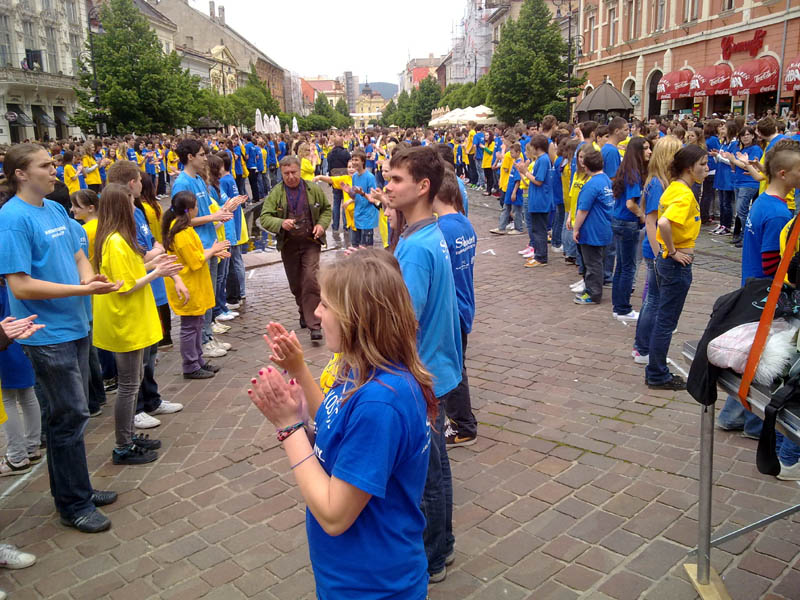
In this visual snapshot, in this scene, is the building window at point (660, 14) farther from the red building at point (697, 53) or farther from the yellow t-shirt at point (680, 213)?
the yellow t-shirt at point (680, 213)

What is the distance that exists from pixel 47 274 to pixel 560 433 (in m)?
3.68

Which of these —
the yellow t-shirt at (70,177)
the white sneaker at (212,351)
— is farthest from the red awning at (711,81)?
the white sneaker at (212,351)

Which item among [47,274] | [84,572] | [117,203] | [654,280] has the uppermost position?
[117,203]

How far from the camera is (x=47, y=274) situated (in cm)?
381

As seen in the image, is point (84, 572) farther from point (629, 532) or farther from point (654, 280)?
point (654, 280)

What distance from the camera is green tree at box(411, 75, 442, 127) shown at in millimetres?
94125

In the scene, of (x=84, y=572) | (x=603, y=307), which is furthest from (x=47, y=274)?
(x=603, y=307)

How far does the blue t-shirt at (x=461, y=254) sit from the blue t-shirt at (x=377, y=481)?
2.16m

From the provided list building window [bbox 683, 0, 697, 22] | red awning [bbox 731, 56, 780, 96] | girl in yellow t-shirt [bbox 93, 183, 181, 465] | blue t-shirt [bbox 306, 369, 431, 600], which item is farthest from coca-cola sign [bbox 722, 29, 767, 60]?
blue t-shirt [bbox 306, 369, 431, 600]

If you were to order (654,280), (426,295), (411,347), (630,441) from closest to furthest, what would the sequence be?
(411,347) → (426,295) → (630,441) → (654,280)

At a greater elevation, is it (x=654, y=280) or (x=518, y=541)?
(x=654, y=280)

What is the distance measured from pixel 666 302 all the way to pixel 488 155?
15.4m

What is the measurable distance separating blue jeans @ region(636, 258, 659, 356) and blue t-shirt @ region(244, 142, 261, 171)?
1733 centimetres

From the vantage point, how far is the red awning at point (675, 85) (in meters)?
34.5
